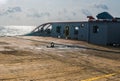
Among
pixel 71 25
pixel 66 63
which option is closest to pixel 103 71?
pixel 66 63

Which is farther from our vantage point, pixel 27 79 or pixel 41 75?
pixel 41 75

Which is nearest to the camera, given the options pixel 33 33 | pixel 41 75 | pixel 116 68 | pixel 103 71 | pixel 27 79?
pixel 27 79

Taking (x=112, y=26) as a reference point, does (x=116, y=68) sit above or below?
below

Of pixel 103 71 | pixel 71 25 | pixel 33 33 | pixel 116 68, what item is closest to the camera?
pixel 103 71

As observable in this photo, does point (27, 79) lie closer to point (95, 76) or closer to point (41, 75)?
point (41, 75)

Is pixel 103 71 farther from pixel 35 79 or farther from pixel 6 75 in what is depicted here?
pixel 6 75

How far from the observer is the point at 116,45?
36.2 meters

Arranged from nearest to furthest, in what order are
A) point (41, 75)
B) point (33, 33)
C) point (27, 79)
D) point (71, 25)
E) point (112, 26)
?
point (27, 79), point (41, 75), point (112, 26), point (71, 25), point (33, 33)

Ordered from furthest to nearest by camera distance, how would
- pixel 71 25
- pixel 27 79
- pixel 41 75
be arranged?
pixel 71 25 → pixel 41 75 → pixel 27 79

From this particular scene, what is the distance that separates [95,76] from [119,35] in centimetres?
2324

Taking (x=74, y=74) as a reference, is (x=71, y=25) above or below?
above

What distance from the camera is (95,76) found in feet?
48.5

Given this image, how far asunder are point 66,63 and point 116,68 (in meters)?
3.40

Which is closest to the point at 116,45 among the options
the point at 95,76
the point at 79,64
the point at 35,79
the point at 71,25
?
the point at 71,25
